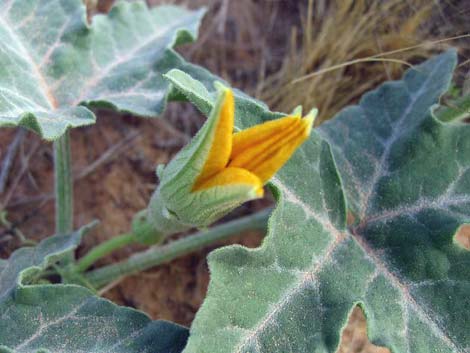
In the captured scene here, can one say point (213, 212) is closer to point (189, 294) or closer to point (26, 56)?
point (26, 56)

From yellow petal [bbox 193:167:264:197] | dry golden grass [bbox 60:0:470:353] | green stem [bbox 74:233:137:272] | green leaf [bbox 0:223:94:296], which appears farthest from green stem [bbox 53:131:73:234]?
yellow petal [bbox 193:167:264:197]

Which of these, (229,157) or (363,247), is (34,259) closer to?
(229,157)

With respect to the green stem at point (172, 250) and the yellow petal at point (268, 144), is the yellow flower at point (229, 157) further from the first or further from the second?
the green stem at point (172, 250)

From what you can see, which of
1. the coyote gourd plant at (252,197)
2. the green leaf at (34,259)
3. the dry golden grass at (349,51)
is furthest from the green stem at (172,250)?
the dry golden grass at (349,51)

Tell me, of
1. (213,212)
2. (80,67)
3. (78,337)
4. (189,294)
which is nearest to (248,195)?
(213,212)

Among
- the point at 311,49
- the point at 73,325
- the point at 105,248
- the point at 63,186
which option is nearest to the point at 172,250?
the point at 105,248

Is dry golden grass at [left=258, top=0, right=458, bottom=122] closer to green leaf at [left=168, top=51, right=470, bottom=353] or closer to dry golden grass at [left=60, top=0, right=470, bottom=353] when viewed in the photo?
dry golden grass at [left=60, top=0, right=470, bottom=353]

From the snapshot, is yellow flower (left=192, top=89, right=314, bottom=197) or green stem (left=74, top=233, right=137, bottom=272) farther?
green stem (left=74, top=233, right=137, bottom=272)
